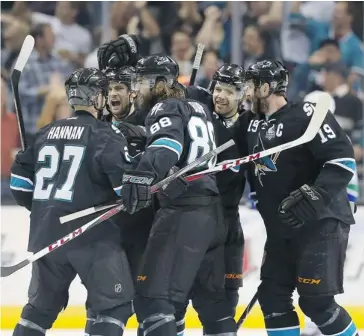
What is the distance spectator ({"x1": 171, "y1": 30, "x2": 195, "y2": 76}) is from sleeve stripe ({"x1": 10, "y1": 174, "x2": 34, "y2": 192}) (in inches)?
129

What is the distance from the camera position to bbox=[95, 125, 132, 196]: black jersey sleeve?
332 centimetres

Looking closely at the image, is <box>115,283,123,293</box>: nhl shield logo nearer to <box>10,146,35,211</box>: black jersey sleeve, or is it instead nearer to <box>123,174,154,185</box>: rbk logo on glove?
<box>123,174,154,185</box>: rbk logo on glove

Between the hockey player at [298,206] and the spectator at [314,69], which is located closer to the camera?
the hockey player at [298,206]

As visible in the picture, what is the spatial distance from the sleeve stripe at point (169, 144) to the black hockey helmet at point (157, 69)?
364 millimetres

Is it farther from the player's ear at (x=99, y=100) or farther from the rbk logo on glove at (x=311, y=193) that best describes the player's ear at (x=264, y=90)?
the player's ear at (x=99, y=100)

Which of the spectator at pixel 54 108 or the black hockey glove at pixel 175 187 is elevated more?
the spectator at pixel 54 108

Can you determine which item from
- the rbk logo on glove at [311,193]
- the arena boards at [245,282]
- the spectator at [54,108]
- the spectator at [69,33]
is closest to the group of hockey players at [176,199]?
the rbk logo on glove at [311,193]

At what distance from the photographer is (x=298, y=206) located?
3605mm

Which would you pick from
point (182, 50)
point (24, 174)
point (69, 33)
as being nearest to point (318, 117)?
point (24, 174)

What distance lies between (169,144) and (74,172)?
35cm

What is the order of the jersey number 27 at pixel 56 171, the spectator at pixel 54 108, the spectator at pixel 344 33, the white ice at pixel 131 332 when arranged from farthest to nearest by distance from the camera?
the spectator at pixel 344 33, the spectator at pixel 54 108, the white ice at pixel 131 332, the jersey number 27 at pixel 56 171

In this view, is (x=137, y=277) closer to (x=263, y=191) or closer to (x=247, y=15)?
(x=263, y=191)

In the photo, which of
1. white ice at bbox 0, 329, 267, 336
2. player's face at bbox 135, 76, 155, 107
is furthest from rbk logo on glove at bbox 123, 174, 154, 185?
white ice at bbox 0, 329, 267, 336

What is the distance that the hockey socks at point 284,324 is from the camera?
3834mm
